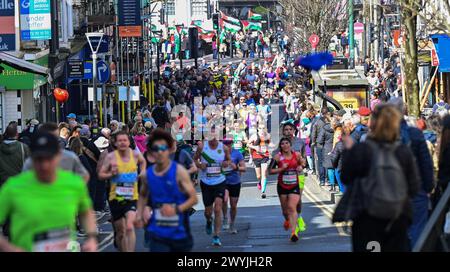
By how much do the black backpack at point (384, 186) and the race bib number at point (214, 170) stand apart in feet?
27.1

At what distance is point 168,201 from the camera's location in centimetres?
1135

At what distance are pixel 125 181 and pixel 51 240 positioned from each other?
5522 mm

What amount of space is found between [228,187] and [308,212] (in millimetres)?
3365

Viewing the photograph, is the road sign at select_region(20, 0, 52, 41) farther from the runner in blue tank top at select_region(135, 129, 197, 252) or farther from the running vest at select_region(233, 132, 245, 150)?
the runner in blue tank top at select_region(135, 129, 197, 252)

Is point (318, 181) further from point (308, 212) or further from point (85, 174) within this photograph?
point (85, 174)

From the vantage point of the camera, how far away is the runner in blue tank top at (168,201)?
37.2 ft

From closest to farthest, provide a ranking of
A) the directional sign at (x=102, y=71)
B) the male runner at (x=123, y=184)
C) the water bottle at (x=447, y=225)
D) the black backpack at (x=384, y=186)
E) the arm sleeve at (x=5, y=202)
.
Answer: the arm sleeve at (x=5, y=202), the black backpack at (x=384, y=186), the water bottle at (x=447, y=225), the male runner at (x=123, y=184), the directional sign at (x=102, y=71)

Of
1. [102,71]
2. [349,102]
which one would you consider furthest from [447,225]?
[349,102]

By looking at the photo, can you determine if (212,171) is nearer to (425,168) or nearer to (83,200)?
(425,168)

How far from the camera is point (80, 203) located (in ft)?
31.4

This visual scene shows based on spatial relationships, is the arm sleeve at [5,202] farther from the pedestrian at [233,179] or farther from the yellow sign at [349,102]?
the yellow sign at [349,102]

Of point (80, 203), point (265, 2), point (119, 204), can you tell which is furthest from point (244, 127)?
point (265, 2)

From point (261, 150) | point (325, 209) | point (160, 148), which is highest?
point (160, 148)

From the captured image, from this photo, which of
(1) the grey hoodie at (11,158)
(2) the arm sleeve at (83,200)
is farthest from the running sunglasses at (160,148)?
(1) the grey hoodie at (11,158)
